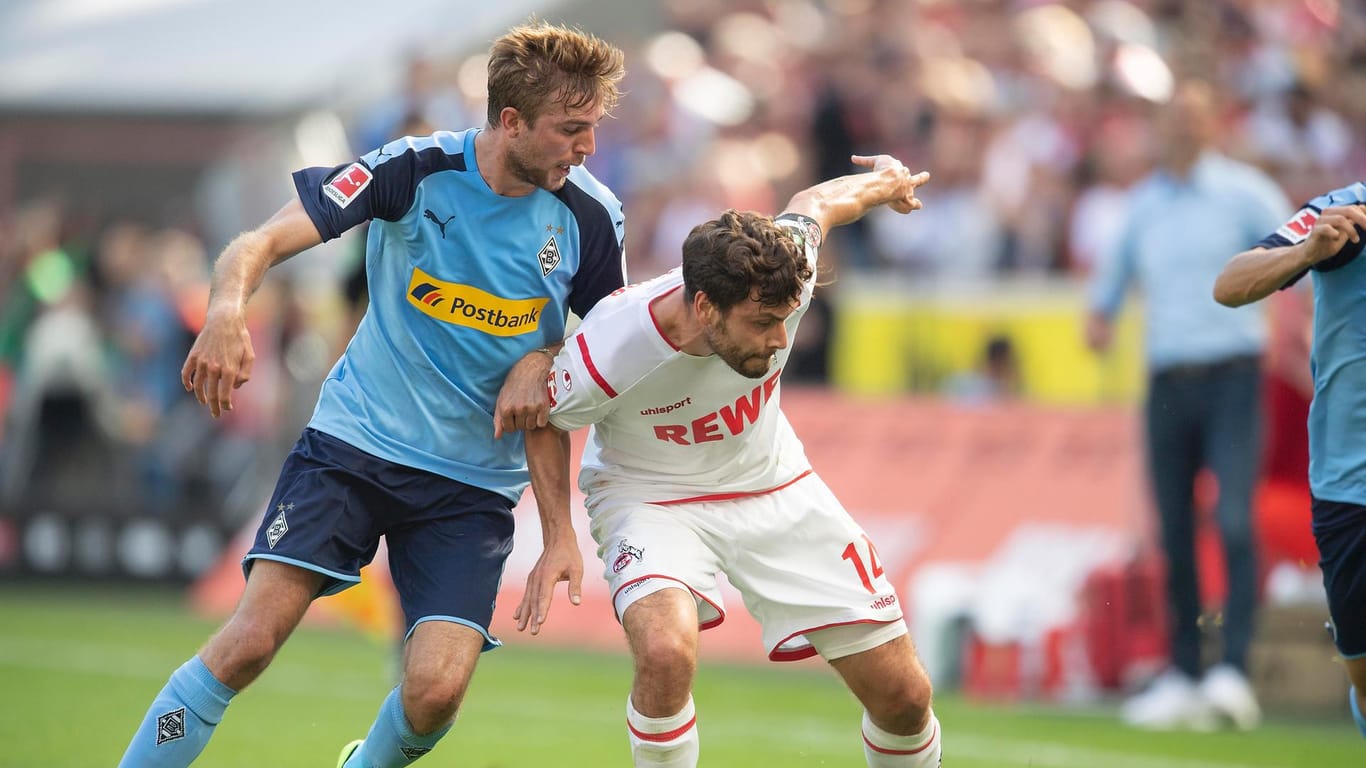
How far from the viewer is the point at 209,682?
19.1 feet

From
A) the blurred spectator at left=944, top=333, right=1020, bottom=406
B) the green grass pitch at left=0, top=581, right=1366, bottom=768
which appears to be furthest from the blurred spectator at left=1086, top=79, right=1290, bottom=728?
the blurred spectator at left=944, top=333, right=1020, bottom=406

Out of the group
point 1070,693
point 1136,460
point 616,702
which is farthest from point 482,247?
point 1136,460

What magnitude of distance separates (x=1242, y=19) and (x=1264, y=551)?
211 inches

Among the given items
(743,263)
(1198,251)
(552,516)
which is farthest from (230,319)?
(1198,251)

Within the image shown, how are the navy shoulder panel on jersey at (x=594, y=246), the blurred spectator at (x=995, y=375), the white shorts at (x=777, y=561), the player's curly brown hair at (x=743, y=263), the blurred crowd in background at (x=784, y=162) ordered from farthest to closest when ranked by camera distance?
the blurred crowd in background at (x=784, y=162) → the blurred spectator at (x=995, y=375) → the navy shoulder panel on jersey at (x=594, y=246) → the white shorts at (x=777, y=561) → the player's curly brown hair at (x=743, y=263)

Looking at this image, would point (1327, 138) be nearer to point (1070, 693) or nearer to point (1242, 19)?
point (1242, 19)

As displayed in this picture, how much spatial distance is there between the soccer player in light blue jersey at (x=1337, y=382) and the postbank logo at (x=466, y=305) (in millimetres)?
2383

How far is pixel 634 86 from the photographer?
679 inches

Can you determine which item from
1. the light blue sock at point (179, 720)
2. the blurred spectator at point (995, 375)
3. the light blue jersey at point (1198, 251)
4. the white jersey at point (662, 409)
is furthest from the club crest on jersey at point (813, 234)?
the blurred spectator at point (995, 375)

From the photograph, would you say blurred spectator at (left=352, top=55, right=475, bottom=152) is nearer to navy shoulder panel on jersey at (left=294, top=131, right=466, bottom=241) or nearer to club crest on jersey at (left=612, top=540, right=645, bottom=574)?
navy shoulder panel on jersey at (left=294, top=131, right=466, bottom=241)

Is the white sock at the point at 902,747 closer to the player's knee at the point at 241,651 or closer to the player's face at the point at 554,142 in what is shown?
the player's knee at the point at 241,651

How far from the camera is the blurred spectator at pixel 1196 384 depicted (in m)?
9.27

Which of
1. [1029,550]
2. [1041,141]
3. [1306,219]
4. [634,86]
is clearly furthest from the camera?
[634,86]

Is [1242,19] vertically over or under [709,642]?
over
